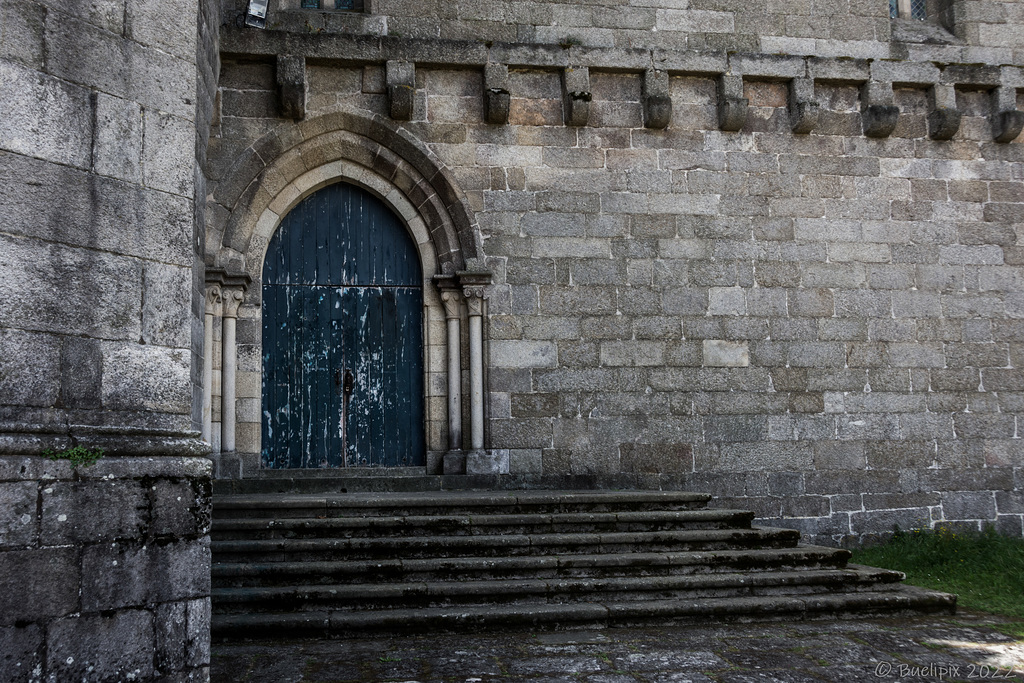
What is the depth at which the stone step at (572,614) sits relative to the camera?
14.8 ft

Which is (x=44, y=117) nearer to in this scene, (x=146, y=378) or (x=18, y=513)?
(x=146, y=378)

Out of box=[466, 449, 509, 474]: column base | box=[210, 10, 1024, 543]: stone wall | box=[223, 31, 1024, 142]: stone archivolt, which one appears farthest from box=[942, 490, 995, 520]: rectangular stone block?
box=[466, 449, 509, 474]: column base

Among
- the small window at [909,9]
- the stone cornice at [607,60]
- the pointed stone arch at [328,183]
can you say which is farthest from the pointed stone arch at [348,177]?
the small window at [909,9]

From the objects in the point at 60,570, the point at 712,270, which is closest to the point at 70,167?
the point at 60,570

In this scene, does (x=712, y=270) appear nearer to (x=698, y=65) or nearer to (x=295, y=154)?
(x=698, y=65)

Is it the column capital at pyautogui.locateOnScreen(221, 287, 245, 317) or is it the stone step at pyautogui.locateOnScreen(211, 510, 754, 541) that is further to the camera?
the column capital at pyautogui.locateOnScreen(221, 287, 245, 317)

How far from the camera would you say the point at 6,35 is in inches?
120

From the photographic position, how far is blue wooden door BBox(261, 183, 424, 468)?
7.36 meters

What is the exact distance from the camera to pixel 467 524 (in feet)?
18.4

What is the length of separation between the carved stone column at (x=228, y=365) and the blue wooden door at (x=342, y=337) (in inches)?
15.5

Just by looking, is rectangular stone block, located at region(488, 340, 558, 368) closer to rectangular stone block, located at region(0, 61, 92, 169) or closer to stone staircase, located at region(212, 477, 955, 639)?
stone staircase, located at region(212, 477, 955, 639)

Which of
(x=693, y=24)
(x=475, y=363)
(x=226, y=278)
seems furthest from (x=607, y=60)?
(x=226, y=278)

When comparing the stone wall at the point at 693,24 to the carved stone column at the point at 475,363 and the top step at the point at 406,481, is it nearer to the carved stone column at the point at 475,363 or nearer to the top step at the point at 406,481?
the carved stone column at the point at 475,363

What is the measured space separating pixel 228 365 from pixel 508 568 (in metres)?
3.16
